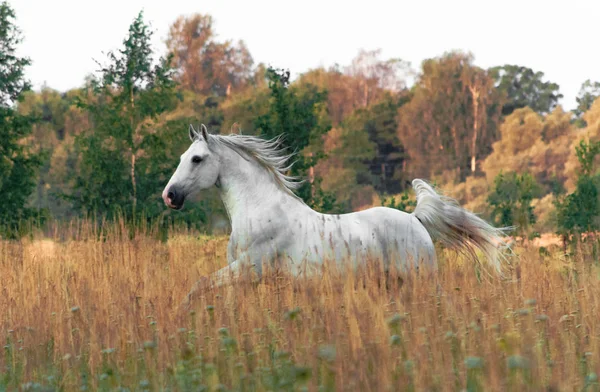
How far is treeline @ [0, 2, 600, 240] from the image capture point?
16.1 meters

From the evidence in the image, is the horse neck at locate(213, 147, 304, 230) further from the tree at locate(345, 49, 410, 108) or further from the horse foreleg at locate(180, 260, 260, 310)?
the tree at locate(345, 49, 410, 108)

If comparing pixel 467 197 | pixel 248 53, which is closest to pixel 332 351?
pixel 467 197

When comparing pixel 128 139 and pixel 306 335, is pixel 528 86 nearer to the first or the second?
pixel 128 139

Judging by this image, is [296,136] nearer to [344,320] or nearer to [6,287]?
[6,287]

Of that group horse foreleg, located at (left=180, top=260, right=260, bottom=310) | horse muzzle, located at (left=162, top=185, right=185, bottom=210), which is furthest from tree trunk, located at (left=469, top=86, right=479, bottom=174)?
horse foreleg, located at (left=180, top=260, right=260, bottom=310)

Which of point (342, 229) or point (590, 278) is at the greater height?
point (342, 229)

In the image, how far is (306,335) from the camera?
496cm

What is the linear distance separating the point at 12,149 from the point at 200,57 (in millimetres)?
46826

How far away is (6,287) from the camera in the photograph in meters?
7.45

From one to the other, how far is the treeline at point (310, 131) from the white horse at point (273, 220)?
11.5ft

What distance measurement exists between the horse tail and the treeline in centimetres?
256

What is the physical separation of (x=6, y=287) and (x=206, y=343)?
274 cm

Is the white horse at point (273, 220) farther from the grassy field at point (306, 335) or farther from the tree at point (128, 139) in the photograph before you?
the tree at point (128, 139)

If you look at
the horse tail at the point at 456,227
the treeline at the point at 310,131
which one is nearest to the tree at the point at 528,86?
the treeline at the point at 310,131
